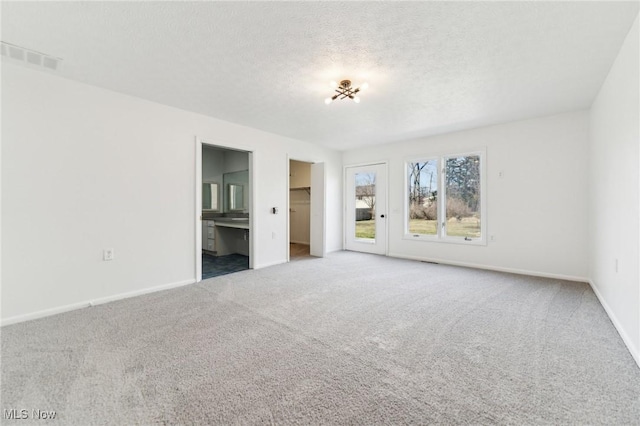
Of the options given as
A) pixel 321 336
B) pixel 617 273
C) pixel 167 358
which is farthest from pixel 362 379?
pixel 617 273

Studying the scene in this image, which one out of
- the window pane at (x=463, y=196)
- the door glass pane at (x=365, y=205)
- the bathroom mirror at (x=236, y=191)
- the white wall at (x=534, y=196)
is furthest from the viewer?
the bathroom mirror at (x=236, y=191)

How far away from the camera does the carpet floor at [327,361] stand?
57.1 inches

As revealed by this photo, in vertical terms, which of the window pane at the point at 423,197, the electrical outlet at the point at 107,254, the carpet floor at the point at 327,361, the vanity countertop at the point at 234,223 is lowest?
the carpet floor at the point at 327,361

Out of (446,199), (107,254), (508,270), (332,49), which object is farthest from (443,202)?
(107,254)

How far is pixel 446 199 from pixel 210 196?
17.6ft

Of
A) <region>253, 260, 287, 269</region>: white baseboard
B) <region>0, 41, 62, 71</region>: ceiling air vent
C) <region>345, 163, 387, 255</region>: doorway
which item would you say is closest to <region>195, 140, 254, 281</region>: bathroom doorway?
<region>253, 260, 287, 269</region>: white baseboard

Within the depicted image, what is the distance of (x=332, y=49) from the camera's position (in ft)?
7.59

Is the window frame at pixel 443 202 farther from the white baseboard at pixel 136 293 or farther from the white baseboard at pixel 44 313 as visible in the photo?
the white baseboard at pixel 44 313

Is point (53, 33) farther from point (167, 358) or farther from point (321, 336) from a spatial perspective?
point (321, 336)

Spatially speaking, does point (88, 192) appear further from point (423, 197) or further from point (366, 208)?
point (423, 197)

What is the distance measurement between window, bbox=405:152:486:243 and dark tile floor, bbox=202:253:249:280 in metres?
3.42

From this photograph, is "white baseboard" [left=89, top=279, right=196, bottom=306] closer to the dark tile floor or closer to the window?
the dark tile floor

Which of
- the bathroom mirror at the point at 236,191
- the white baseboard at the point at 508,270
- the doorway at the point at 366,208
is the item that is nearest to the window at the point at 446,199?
the white baseboard at the point at 508,270

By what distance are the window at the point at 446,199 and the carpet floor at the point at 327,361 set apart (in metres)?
1.76
